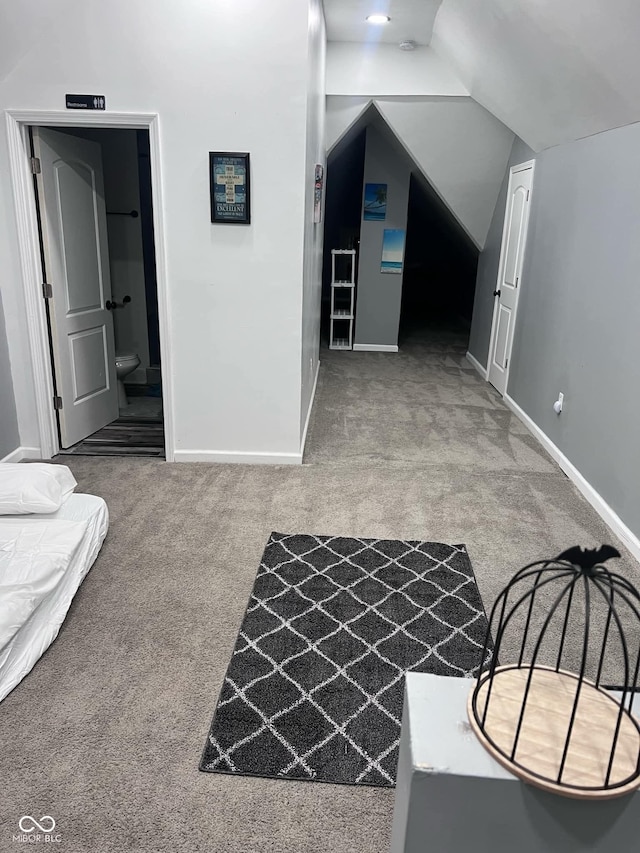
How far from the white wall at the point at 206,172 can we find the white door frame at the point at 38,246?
0.05 metres

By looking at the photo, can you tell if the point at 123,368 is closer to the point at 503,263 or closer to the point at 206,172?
the point at 206,172

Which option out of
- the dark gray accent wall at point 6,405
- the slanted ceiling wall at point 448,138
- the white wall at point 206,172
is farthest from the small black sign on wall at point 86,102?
the slanted ceiling wall at point 448,138

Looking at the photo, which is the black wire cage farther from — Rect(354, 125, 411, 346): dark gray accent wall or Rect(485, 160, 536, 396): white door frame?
Rect(354, 125, 411, 346): dark gray accent wall

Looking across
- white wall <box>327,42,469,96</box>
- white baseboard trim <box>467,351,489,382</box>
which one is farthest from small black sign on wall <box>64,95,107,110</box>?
white baseboard trim <box>467,351,489,382</box>

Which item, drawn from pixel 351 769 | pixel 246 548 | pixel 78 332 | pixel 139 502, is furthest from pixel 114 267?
pixel 351 769

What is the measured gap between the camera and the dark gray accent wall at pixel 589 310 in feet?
10.00

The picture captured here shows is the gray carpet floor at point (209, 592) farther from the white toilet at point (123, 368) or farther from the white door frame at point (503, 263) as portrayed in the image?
the white toilet at point (123, 368)

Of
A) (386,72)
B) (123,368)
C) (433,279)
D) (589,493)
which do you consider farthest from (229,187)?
(433,279)

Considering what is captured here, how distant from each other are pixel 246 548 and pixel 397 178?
5324mm

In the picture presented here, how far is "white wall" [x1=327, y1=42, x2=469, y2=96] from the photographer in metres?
5.19

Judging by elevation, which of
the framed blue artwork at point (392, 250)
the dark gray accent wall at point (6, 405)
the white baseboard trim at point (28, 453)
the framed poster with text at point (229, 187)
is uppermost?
the framed poster with text at point (229, 187)

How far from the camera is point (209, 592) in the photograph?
2.49 metres

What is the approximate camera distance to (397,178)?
22.3 feet

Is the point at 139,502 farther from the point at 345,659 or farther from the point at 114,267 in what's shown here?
the point at 114,267
